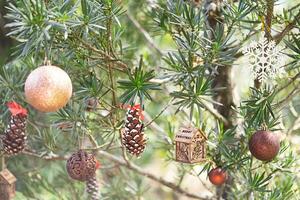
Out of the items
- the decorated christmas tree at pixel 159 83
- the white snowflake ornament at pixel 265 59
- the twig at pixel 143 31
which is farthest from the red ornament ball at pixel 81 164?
the twig at pixel 143 31

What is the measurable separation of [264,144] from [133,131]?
167 mm

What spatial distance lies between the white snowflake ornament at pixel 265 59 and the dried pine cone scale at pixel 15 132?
341mm

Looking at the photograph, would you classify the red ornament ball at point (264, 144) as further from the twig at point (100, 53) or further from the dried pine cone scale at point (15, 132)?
the dried pine cone scale at point (15, 132)

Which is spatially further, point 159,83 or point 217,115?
point 217,115

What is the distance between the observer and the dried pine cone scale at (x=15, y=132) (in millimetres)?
787

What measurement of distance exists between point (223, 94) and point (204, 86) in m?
0.23

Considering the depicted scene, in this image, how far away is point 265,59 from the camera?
26.4 inches

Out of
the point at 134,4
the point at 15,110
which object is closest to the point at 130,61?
the point at 134,4

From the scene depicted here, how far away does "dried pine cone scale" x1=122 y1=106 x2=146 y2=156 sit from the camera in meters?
0.70

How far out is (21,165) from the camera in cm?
109

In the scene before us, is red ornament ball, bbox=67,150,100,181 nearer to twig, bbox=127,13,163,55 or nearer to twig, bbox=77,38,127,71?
twig, bbox=77,38,127,71

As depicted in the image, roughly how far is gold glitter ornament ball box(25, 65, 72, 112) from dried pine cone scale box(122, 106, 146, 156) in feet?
Result: 0.39

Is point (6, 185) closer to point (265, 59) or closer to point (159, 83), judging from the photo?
point (159, 83)

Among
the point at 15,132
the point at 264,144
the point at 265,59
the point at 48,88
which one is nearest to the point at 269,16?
the point at 265,59
